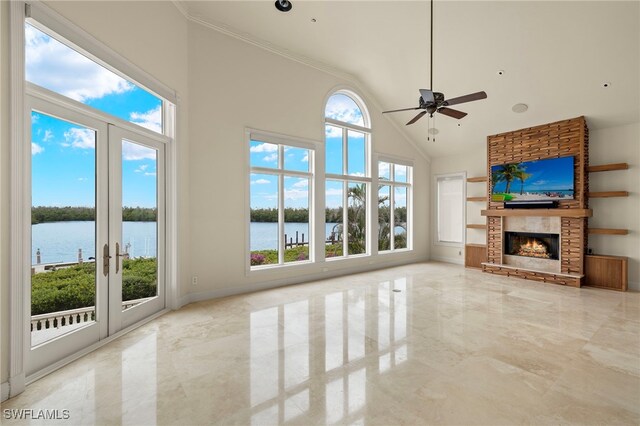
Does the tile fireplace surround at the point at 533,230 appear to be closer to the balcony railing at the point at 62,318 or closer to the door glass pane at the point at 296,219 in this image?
the door glass pane at the point at 296,219

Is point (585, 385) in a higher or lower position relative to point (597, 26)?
lower

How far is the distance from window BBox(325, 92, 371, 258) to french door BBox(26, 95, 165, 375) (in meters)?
3.86

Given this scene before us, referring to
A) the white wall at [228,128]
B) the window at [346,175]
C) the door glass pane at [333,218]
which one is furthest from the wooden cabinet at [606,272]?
the white wall at [228,128]

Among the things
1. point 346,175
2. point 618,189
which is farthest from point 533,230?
point 346,175

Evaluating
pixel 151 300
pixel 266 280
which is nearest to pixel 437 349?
pixel 266 280

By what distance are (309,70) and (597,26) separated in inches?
195

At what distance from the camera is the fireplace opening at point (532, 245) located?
6.75 metres

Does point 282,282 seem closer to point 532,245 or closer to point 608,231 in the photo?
point 532,245

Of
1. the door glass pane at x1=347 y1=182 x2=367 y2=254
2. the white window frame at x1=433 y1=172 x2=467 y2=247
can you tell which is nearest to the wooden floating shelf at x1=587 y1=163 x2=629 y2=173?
the white window frame at x1=433 y1=172 x2=467 y2=247

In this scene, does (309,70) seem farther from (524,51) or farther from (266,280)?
(266,280)

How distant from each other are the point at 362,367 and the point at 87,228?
3.34 metres

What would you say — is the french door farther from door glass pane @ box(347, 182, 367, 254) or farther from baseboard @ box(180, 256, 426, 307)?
door glass pane @ box(347, 182, 367, 254)

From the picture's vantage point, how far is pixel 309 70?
21.3ft

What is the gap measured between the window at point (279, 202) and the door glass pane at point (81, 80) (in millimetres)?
2045
